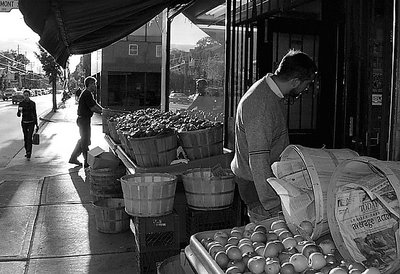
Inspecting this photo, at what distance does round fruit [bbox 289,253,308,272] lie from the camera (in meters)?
2.33

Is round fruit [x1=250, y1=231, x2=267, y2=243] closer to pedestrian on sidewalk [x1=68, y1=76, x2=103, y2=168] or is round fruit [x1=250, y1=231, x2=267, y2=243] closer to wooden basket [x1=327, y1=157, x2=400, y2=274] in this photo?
wooden basket [x1=327, y1=157, x2=400, y2=274]

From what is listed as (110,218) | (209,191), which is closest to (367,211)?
(209,191)

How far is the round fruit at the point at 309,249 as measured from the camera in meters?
2.42

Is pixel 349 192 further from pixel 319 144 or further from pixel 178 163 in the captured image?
pixel 319 144

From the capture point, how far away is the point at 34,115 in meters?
13.1

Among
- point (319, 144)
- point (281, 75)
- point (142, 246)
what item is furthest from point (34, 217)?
point (281, 75)

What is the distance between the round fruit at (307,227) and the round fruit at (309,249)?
0.14m

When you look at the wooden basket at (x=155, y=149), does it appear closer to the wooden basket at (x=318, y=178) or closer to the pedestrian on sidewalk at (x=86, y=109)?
the wooden basket at (x=318, y=178)

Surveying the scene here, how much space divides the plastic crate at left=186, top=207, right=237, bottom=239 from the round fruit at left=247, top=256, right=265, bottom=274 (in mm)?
2200

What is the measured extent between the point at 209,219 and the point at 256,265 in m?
2.27

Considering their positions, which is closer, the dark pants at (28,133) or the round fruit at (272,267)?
the round fruit at (272,267)

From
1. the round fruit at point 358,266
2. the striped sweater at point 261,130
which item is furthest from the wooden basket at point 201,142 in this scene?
the round fruit at point 358,266

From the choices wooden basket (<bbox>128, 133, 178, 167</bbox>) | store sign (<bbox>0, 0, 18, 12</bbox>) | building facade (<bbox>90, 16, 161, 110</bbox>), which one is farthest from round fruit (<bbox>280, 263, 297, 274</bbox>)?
building facade (<bbox>90, 16, 161, 110</bbox>)

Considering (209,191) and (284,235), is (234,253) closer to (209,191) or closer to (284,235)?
(284,235)
